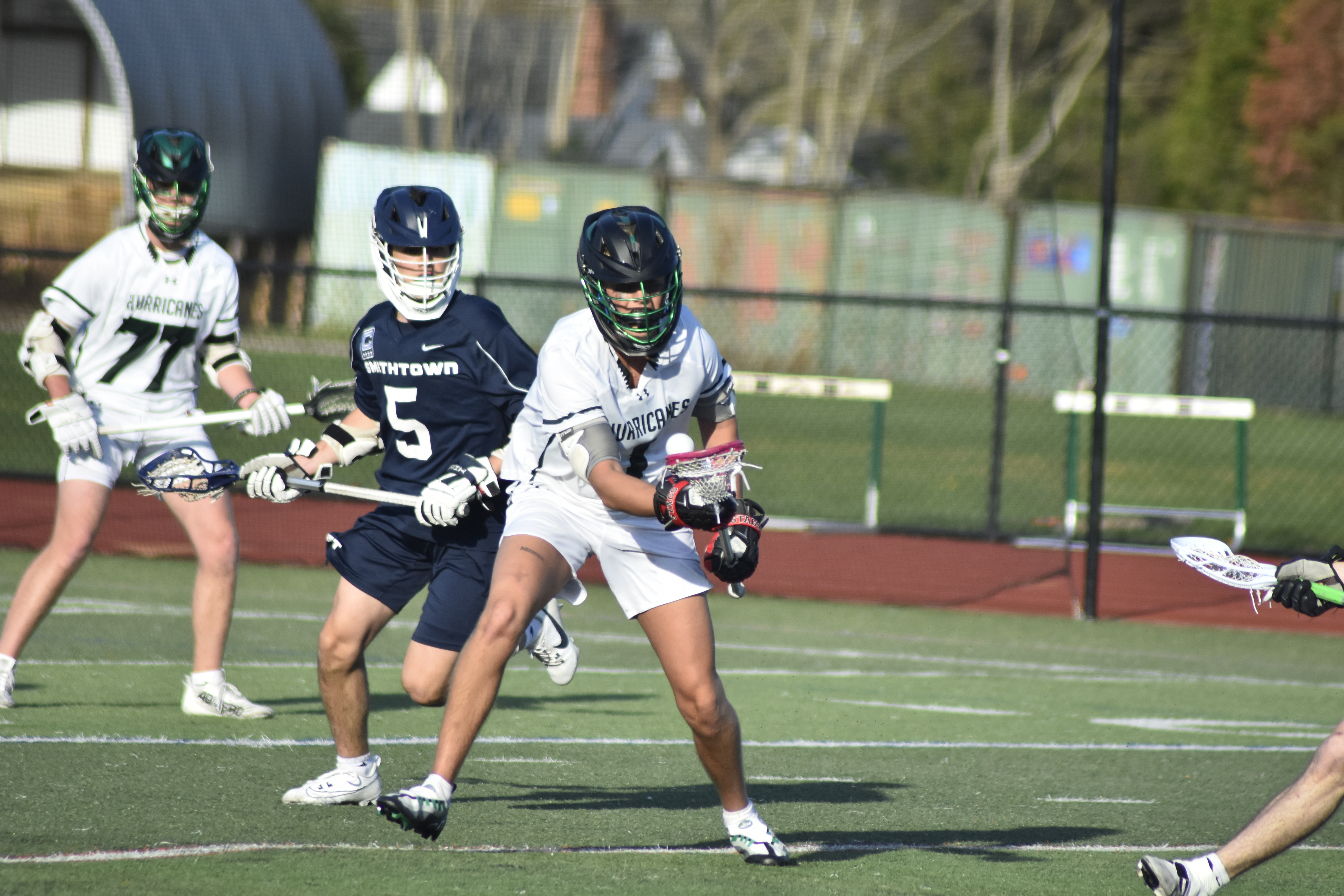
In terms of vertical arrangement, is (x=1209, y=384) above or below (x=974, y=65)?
below

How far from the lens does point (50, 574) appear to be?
21.5 ft

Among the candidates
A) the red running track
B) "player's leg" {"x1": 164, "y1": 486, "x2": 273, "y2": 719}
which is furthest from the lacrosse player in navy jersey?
the red running track

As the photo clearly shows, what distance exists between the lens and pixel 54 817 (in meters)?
4.86

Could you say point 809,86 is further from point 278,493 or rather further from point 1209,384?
point 278,493

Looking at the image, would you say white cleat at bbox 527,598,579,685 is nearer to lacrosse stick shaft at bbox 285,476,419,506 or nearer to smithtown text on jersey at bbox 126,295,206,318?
lacrosse stick shaft at bbox 285,476,419,506

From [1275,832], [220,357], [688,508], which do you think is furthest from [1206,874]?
[220,357]

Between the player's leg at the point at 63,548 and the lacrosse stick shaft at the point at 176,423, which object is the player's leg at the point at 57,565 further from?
the lacrosse stick shaft at the point at 176,423

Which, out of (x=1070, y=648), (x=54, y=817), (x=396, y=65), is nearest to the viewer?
(x=54, y=817)

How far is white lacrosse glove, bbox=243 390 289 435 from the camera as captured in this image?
635 cm

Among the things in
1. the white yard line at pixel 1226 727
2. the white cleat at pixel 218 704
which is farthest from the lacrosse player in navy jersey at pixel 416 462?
the white yard line at pixel 1226 727

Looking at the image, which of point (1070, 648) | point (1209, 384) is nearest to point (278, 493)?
point (1070, 648)

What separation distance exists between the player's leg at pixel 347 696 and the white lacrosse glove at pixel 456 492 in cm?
40

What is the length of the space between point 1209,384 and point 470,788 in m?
20.7

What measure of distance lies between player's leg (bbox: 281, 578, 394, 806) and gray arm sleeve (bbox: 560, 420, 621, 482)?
3.58ft
